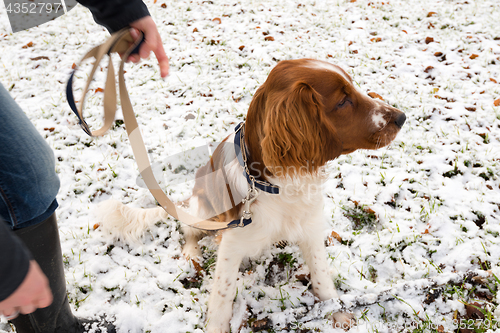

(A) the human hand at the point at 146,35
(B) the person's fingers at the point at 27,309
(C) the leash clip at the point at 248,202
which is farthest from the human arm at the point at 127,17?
(B) the person's fingers at the point at 27,309

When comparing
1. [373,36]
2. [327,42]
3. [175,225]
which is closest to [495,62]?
[373,36]

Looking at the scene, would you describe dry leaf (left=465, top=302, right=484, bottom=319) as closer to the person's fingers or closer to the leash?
the leash

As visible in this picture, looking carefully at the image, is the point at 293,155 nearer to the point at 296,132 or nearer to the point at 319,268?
the point at 296,132

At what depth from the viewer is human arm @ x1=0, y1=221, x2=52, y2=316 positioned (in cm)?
88

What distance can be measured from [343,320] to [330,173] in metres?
1.24

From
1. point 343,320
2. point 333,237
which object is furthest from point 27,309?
point 333,237

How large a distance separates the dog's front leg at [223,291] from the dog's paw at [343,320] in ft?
2.26

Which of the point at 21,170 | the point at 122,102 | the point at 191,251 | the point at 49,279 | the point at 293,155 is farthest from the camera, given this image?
the point at 191,251

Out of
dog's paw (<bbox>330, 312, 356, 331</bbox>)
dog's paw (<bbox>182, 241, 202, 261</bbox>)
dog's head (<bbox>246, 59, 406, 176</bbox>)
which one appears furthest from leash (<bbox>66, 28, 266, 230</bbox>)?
dog's paw (<bbox>330, 312, 356, 331</bbox>)

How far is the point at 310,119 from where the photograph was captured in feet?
5.70

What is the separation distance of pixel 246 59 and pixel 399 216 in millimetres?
3403

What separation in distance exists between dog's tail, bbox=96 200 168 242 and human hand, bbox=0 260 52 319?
5.44 feet

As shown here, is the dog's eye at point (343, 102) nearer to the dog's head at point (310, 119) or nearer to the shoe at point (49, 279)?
the dog's head at point (310, 119)

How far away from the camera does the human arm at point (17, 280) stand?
878 mm
